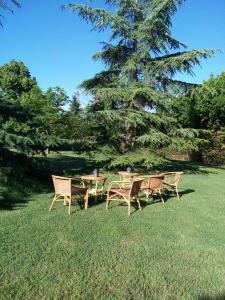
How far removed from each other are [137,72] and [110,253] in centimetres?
1374

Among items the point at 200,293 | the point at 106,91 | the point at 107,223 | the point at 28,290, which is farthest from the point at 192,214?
the point at 106,91

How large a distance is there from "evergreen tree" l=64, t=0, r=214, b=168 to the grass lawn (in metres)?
7.85

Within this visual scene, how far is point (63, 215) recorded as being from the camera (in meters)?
8.59

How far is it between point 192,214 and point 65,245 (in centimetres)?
436

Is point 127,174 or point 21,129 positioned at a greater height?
point 21,129

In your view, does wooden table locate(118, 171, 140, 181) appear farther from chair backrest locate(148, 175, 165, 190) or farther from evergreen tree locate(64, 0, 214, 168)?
evergreen tree locate(64, 0, 214, 168)

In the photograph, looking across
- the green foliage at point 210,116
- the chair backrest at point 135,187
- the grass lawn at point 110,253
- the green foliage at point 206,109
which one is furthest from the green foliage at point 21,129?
the green foliage at point 206,109

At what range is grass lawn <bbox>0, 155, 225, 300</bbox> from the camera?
4.88 meters

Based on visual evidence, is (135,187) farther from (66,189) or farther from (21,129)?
(21,129)

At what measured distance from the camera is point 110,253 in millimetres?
6203

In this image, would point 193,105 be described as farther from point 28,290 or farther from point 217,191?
point 28,290

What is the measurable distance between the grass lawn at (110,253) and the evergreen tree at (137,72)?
7850mm

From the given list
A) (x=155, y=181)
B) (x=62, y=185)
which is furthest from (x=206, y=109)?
(x=62, y=185)

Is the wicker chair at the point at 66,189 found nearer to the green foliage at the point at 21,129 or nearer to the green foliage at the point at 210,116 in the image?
the green foliage at the point at 21,129
